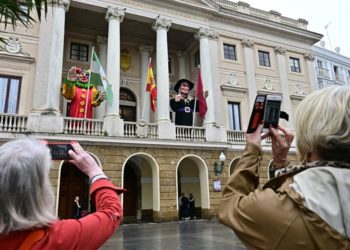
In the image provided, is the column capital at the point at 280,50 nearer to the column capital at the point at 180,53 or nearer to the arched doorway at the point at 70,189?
the column capital at the point at 180,53

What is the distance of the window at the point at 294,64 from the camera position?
83.8 feet

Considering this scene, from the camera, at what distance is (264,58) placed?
24766 mm

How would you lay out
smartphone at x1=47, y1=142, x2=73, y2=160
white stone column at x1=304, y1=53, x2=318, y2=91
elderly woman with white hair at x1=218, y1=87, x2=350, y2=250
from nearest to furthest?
elderly woman with white hair at x1=218, y1=87, x2=350, y2=250 < smartphone at x1=47, y1=142, x2=73, y2=160 < white stone column at x1=304, y1=53, x2=318, y2=91

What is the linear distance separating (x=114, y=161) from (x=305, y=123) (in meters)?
16.2

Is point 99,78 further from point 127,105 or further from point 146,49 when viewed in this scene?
point 146,49

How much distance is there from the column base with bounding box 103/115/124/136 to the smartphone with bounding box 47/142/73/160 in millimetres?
15266

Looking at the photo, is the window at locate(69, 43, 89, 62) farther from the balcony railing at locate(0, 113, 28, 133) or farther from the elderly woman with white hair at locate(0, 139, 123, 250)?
the elderly woman with white hair at locate(0, 139, 123, 250)

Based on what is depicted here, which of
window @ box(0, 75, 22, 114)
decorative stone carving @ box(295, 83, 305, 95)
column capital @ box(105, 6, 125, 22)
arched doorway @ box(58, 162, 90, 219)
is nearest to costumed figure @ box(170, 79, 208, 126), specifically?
column capital @ box(105, 6, 125, 22)

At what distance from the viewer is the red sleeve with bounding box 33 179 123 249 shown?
1615 millimetres

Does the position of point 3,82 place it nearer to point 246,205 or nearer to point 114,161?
point 114,161

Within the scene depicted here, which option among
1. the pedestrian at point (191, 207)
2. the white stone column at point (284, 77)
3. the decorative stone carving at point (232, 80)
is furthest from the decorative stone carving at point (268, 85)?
the pedestrian at point (191, 207)

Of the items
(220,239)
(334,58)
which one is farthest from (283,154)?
(334,58)

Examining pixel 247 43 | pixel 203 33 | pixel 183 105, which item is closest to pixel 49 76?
pixel 183 105

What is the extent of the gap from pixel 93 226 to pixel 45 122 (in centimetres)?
1564
